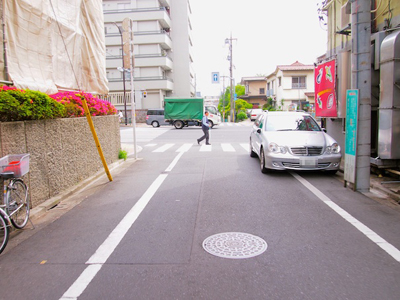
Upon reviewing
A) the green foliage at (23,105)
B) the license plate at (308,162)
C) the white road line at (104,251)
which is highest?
the green foliage at (23,105)

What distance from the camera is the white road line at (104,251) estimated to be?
3332 millimetres

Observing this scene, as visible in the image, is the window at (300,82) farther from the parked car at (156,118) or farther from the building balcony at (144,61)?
the parked car at (156,118)

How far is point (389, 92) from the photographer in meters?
7.72

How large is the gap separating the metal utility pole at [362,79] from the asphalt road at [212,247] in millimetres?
633

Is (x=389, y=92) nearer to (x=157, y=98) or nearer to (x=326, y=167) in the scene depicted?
(x=326, y=167)

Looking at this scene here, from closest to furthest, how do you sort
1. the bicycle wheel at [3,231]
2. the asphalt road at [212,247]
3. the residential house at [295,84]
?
the asphalt road at [212,247] → the bicycle wheel at [3,231] → the residential house at [295,84]

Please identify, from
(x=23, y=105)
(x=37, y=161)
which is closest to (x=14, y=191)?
(x=37, y=161)

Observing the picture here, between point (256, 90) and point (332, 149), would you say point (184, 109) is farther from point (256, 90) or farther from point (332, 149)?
point (256, 90)

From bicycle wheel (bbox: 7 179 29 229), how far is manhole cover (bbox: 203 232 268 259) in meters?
2.80

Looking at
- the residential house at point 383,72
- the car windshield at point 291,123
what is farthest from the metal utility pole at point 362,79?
the car windshield at point 291,123

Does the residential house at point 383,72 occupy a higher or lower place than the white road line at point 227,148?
higher

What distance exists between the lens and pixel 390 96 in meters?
7.70

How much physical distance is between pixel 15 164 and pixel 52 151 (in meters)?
1.97

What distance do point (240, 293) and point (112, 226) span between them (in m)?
2.67
